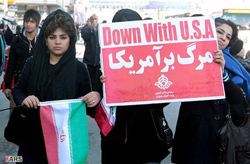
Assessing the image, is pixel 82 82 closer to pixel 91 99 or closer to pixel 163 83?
pixel 91 99

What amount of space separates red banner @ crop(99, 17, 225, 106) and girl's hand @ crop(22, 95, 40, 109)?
1.53ft

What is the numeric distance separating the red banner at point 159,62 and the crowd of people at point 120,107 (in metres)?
Result: 0.10

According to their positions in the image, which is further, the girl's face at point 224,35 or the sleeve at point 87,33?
the sleeve at point 87,33

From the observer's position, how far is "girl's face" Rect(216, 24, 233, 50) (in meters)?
2.70

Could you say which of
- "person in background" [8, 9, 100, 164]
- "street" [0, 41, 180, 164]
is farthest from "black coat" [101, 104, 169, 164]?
"street" [0, 41, 180, 164]

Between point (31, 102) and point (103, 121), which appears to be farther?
point (103, 121)

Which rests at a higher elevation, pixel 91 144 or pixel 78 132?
pixel 78 132

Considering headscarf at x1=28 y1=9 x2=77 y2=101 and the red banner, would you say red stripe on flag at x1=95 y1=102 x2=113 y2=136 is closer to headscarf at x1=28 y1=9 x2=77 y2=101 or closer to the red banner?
the red banner

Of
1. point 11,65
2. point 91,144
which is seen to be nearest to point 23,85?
point 11,65

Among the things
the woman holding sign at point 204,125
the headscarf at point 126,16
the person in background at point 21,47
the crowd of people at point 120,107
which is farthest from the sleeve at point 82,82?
the person in background at point 21,47

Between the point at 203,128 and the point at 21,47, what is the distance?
2.91m

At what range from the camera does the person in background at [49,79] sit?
239cm

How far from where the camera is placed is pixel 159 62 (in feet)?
8.07

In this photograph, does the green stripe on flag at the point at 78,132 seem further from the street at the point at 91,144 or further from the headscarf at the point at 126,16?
the street at the point at 91,144
